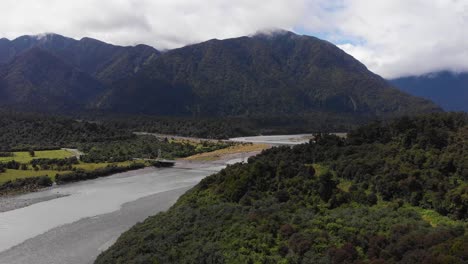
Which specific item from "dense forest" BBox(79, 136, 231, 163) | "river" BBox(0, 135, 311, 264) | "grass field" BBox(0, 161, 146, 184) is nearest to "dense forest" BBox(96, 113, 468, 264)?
"river" BBox(0, 135, 311, 264)

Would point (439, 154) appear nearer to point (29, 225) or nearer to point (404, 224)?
point (404, 224)

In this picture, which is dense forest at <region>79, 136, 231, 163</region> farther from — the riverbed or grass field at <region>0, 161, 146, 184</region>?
the riverbed

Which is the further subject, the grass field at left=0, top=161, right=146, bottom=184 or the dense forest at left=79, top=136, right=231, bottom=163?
the dense forest at left=79, top=136, right=231, bottom=163

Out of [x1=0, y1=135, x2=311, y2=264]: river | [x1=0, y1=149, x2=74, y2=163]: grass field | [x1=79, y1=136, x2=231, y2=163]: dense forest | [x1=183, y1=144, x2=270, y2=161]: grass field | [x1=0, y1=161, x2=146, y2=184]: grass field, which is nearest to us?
[x1=0, y1=135, x2=311, y2=264]: river

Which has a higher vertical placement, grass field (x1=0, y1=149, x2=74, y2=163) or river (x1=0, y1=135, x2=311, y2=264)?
grass field (x1=0, y1=149, x2=74, y2=163)

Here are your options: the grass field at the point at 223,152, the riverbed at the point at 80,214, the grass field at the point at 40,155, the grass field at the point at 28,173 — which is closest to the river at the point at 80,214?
the riverbed at the point at 80,214

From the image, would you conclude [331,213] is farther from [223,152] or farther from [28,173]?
[223,152]

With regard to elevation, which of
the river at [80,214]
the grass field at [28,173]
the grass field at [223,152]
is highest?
the grass field at [223,152]

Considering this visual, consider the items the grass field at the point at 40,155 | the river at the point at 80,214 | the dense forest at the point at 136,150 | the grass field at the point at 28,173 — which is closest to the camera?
the river at the point at 80,214

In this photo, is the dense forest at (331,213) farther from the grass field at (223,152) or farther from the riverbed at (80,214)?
the grass field at (223,152)
